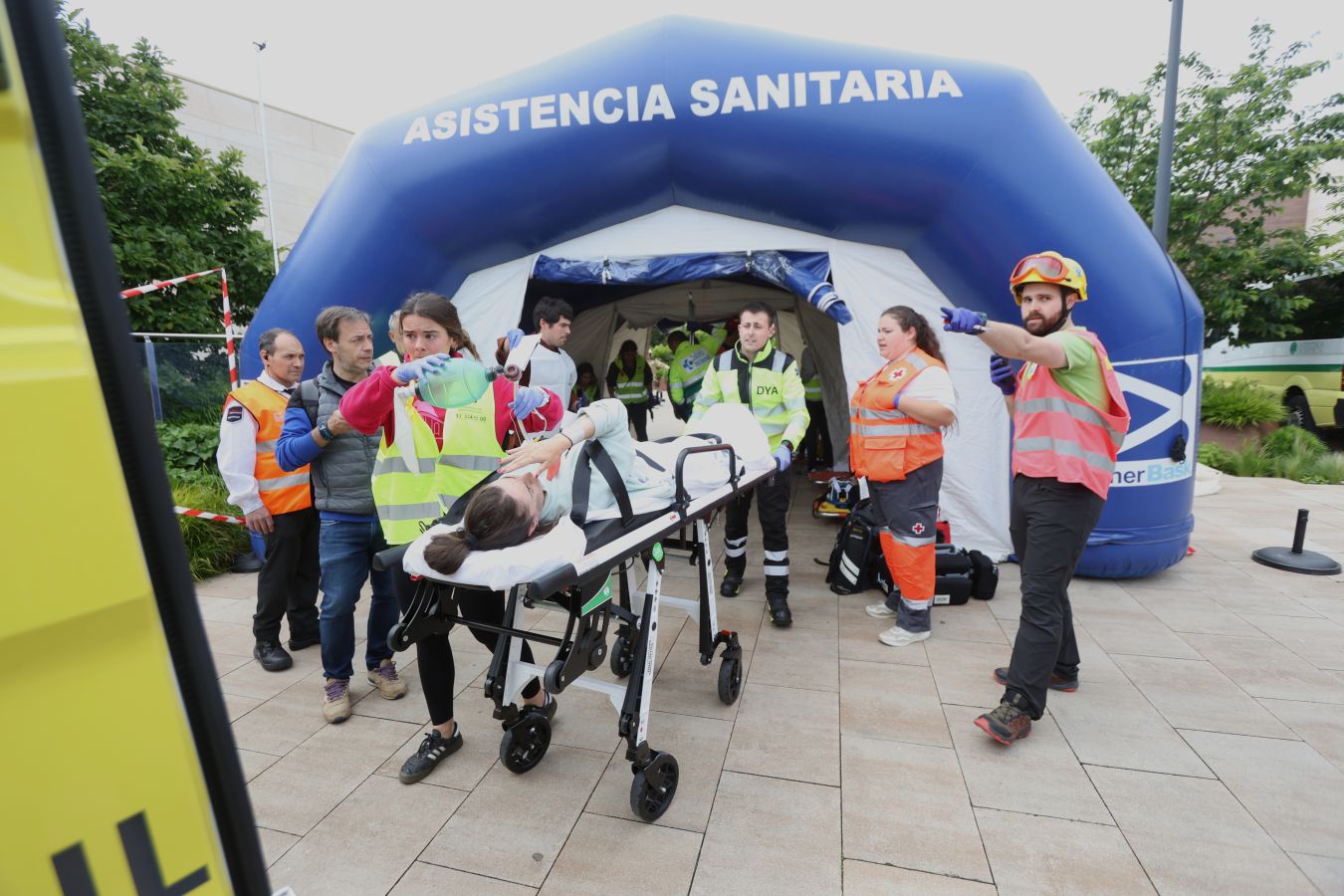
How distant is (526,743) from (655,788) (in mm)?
555

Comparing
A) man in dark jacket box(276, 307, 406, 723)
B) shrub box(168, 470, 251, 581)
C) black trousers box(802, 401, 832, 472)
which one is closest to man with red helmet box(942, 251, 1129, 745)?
man in dark jacket box(276, 307, 406, 723)

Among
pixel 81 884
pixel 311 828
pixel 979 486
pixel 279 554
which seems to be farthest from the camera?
pixel 979 486

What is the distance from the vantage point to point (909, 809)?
2.20 m

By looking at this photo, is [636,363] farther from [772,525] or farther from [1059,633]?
[1059,633]

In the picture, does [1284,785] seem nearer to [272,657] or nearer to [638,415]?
[272,657]

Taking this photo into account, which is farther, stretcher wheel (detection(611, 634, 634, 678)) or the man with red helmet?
stretcher wheel (detection(611, 634, 634, 678))

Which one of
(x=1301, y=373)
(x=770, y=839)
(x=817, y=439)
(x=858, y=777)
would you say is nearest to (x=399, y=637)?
(x=770, y=839)

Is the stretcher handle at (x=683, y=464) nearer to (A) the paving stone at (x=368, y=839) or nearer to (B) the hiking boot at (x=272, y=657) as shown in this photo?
(A) the paving stone at (x=368, y=839)

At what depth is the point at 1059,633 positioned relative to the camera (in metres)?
2.52

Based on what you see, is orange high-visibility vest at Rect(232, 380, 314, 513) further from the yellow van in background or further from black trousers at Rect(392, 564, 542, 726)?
the yellow van in background

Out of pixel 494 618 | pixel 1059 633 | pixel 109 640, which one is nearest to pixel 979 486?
pixel 1059 633

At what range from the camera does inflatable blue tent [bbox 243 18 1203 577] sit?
382 cm

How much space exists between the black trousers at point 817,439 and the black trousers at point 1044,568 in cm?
546

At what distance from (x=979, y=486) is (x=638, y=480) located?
311 centimetres
